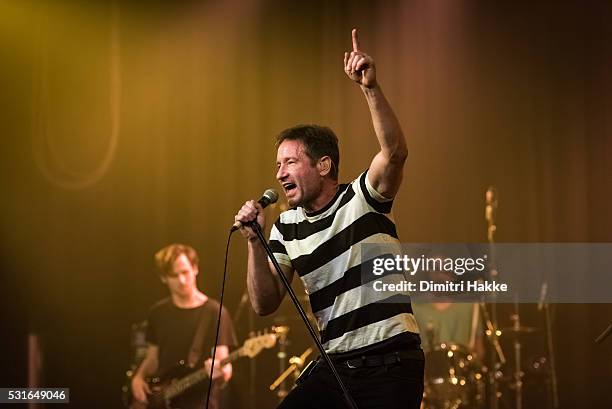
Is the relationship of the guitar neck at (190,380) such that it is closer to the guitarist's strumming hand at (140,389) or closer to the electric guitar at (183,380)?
the electric guitar at (183,380)

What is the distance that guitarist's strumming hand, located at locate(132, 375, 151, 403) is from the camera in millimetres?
5957

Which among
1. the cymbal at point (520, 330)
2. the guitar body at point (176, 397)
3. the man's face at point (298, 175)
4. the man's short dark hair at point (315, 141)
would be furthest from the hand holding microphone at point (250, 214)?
the cymbal at point (520, 330)

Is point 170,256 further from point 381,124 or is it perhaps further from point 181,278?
point 381,124

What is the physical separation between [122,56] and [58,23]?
1.83 ft

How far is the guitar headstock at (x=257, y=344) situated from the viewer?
6.00 m

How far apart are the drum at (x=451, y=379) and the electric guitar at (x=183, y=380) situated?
111 centimetres

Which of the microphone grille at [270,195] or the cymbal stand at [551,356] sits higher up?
the microphone grille at [270,195]

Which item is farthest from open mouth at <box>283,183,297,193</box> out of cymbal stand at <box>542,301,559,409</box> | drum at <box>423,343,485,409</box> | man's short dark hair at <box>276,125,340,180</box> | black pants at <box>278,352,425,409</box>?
cymbal stand at <box>542,301,559,409</box>

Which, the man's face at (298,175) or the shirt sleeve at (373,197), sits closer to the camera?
the shirt sleeve at (373,197)

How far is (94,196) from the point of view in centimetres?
658

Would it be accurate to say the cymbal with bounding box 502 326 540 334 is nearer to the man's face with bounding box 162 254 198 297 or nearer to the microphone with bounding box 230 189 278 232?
the man's face with bounding box 162 254 198 297

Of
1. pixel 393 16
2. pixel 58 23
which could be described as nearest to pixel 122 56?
pixel 58 23

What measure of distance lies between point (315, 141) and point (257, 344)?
10.0 ft

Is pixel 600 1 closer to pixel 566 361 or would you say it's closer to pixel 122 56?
pixel 566 361
